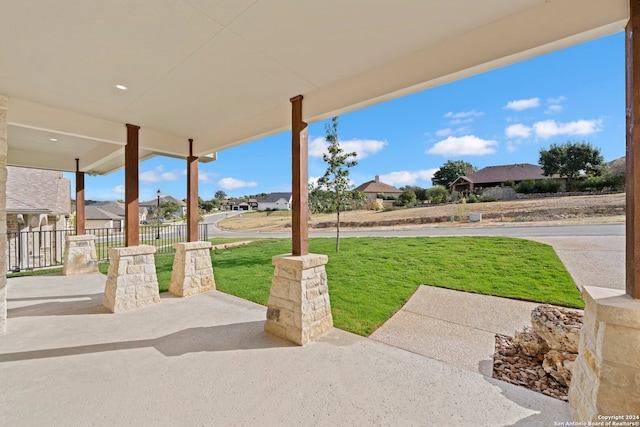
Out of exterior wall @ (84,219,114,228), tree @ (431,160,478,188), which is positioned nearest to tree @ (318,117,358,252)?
exterior wall @ (84,219,114,228)

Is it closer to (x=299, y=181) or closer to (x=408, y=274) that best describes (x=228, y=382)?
(x=299, y=181)

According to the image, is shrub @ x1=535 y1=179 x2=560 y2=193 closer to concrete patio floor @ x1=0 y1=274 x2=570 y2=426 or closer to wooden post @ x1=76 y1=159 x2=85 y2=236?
concrete patio floor @ x1=0 y1=274 x2=570 y2=426

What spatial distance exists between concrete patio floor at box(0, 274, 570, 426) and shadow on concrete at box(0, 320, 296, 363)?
13 mm

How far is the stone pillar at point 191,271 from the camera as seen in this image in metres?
4.73

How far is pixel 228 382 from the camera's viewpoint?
2.28 meters

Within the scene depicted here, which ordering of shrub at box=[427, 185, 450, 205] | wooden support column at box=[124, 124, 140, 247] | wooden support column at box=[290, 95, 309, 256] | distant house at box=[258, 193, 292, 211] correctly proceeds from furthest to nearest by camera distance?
distant house at box=[258, 193, 292, 211] < shrub at box=[427, 185, 450, 205] < wooden support column at box=[124, 124, 140, 247] < wooden support column at box=[290, 95, 309, 256]

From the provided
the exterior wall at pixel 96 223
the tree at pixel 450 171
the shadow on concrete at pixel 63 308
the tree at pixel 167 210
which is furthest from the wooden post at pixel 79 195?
the tree at pixel 450 171

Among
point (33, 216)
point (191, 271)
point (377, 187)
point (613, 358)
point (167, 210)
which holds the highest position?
point (377, 187)

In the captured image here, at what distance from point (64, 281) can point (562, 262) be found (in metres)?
11.7

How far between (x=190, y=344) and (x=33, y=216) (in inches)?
416

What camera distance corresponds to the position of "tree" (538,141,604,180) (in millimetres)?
21422

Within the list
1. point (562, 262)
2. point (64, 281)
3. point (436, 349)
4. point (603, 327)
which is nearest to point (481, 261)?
point (562, 262)

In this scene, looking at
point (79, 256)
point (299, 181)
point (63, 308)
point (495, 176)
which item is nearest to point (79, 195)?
point (79, 256)

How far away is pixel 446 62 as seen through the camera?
2.35 meters
